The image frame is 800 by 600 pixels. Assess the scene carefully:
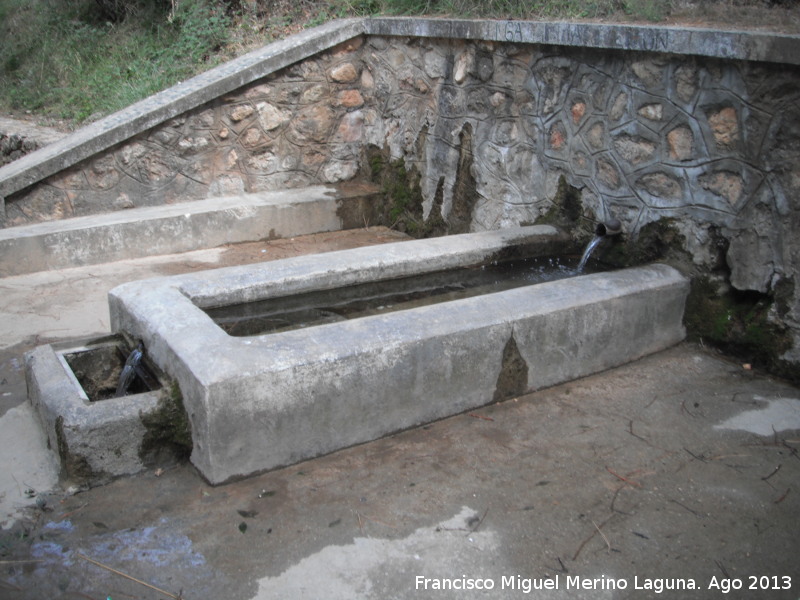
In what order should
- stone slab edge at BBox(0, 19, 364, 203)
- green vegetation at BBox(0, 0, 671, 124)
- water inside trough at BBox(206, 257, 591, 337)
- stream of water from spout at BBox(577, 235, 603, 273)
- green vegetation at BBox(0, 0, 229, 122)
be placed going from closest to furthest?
1. water inside trough at BBox(206, 257, 591, 337)
2. stream of water from spout at BBox(577, 235, 603, 273)
3. stone slab edge at BBox(0, 19, 364, 203)
4. green vegetation at BBox(0, 0, 671, 124)
5. green vegetation at BBox(0, 0, 229, 122)

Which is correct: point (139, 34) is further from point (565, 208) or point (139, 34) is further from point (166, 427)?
point (166, 427)

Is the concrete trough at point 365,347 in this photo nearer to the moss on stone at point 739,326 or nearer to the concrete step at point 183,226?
the moss on stone at point 739,326

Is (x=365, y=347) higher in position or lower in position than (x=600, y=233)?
lower

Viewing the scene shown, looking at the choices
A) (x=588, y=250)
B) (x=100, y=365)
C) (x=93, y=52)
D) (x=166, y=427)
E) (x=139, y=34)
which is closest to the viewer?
(x=166, y=427)

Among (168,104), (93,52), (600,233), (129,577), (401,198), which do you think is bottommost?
(129,577)

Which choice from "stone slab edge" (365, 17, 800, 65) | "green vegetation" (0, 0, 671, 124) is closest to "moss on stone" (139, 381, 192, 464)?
"stone slab edge" (365, 17, 800, 65)

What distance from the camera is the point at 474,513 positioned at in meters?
2.62

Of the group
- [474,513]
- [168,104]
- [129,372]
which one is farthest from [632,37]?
[168,104]

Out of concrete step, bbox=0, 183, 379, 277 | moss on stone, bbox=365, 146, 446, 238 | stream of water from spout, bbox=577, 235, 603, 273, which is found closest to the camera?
stream of water from spout, bbox=577, 235, 603, 273

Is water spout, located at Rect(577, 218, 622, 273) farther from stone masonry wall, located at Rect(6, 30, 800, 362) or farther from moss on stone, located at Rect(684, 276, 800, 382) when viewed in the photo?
moss on stone, located at Rect(684, 276, 800, 382)

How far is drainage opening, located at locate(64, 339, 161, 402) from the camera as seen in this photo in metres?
3.24

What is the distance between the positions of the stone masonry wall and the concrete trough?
18.9 inches

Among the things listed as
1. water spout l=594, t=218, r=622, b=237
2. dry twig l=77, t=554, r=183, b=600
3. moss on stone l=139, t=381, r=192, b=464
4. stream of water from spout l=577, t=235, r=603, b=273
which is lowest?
dry twig l=77, t=554, r=183, b=600

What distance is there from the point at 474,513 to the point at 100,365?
69.4 inches
